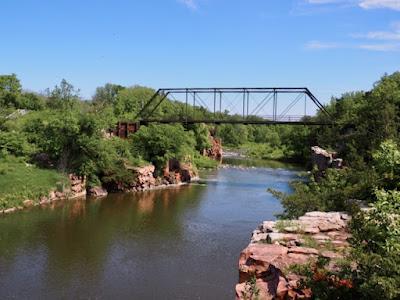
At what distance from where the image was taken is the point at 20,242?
25.7 meters

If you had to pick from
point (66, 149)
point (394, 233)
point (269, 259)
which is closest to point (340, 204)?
point (269, 259)

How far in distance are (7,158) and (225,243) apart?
2073 centimetres

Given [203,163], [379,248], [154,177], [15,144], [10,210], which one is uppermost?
[15,144]

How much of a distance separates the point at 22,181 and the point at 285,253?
2829 centimetres

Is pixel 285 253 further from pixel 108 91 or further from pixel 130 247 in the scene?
pixel 108 91

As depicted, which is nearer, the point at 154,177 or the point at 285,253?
the point at 285,253

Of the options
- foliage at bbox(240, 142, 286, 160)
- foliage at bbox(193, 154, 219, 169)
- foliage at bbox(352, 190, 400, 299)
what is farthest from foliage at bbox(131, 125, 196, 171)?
foliage at bbox(240, 142, 286, 160)

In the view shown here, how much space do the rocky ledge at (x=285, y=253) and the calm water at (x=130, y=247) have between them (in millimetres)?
6366

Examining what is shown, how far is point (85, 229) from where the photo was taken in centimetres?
2975

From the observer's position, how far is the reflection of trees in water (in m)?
22.5

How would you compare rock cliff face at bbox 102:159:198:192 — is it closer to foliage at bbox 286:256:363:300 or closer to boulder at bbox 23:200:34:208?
boulder at bbox 23:200:34:208

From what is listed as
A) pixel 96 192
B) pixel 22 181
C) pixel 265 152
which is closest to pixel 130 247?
pixel 22 181

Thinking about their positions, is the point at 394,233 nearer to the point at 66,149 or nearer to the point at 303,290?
the point at 303,290

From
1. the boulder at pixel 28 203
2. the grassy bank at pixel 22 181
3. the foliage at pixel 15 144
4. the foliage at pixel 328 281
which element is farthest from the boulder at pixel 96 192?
the foliage at pixel 328 281
